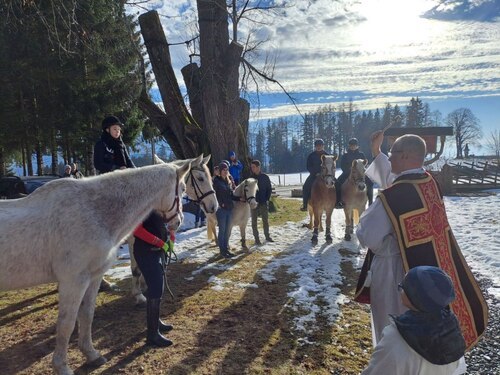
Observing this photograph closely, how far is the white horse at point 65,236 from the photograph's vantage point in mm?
3152

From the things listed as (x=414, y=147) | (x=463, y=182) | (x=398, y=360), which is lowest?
(x=463, y=182)

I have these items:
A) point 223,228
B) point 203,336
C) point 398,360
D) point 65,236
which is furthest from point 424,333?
point 223,228

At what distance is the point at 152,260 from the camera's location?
13.4 feet

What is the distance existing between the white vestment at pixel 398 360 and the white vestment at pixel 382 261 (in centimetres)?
103

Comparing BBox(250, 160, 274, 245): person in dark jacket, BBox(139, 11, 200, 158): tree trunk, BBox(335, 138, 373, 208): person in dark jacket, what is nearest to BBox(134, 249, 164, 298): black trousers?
BBox(250, 160, 274, 245): person in dark jacket

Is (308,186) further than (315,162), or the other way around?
(308,186)

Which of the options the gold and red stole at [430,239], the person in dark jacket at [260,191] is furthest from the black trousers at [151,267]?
the person in dark jacket at [260,191]

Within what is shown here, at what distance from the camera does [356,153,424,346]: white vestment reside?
9.86 feet

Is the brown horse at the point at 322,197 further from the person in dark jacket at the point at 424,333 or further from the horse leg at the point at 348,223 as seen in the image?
the person in dark jacket at the point at 424,333

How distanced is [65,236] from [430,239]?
3.37 metres

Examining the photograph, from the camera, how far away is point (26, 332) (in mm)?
4613

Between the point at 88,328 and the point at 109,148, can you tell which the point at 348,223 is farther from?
the point at 88,328

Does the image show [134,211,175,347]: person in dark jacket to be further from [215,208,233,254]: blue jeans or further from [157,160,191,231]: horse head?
[215,208,233,254]: blue jeans

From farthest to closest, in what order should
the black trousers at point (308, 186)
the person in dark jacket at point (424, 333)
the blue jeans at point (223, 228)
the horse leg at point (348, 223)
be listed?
the black trousers at point (308, 186)
the horse leg at point (348, 223)
the blue jeans at point (223, 228)
the person in dark jacket at point (424, 333)
